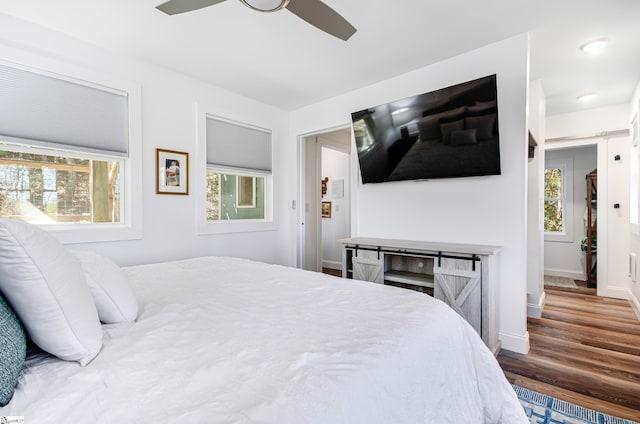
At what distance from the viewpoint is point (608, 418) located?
1.65 metres

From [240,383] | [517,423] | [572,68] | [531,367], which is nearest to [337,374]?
[240,383]

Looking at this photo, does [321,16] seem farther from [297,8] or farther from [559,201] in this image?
[559,201]

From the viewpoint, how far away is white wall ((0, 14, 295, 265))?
222 centimetres

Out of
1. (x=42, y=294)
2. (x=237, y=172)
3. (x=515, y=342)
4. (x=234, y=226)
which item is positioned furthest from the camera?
(x=237, y=172)

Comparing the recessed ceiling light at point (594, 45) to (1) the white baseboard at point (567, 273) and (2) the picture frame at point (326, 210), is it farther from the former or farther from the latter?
(2) the picture frame at point (326, 210)

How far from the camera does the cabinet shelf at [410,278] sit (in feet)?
8.46

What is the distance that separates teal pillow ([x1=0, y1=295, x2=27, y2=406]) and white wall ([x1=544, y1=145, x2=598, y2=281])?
6.39 meters

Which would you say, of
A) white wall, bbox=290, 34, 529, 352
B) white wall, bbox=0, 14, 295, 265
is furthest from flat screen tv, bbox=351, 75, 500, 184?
white wall, bbox=0, 14, 295, 265

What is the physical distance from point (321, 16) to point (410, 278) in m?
2.10

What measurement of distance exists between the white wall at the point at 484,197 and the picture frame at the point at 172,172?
74.8 inches

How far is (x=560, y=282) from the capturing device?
4652 millimetres

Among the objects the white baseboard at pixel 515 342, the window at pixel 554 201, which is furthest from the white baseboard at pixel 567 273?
the white baseboard at pixel 515 342

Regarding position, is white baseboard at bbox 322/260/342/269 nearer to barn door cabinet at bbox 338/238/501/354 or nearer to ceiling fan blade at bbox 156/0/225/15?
barn door cabinet at bbox 338/238/501/354

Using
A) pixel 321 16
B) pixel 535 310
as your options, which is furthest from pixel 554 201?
pixel 321 16
